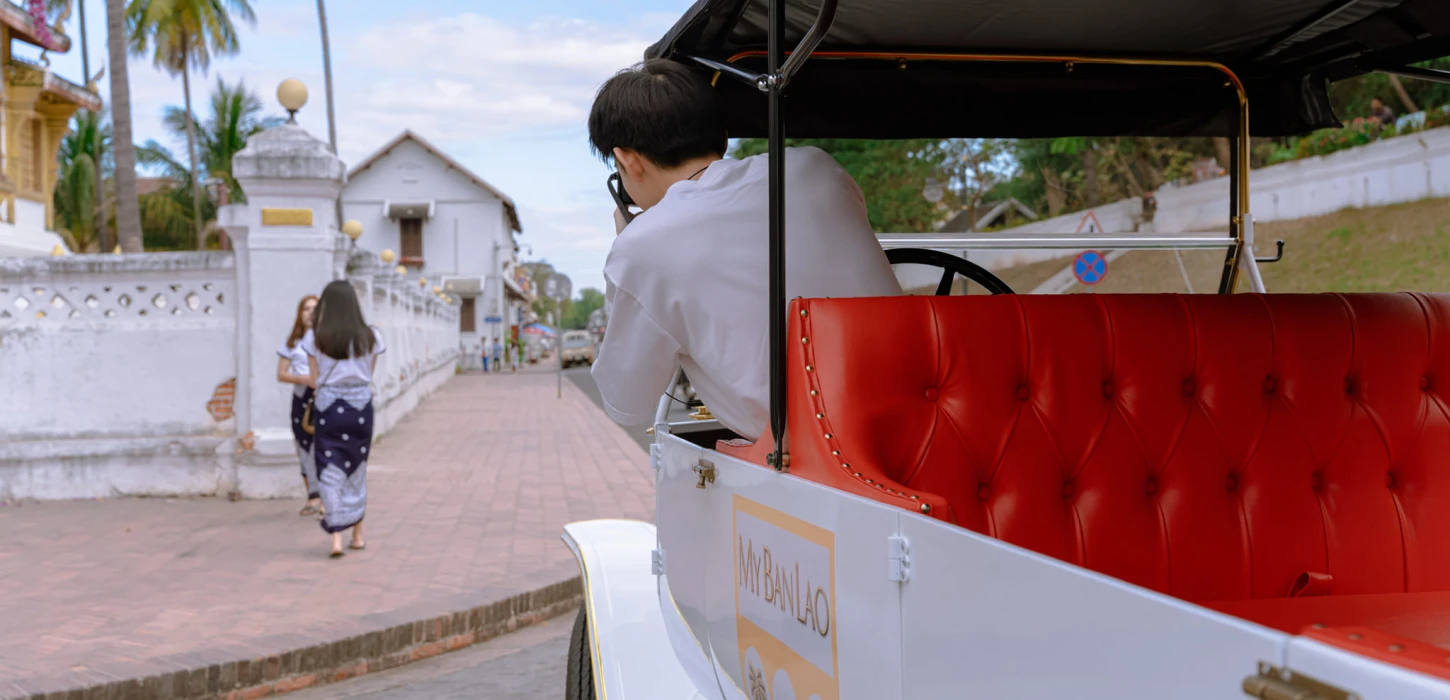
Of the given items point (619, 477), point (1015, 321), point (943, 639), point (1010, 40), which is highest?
point (1010, 40)

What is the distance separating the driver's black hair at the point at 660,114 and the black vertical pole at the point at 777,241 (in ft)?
1.81

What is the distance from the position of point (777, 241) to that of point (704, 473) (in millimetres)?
585

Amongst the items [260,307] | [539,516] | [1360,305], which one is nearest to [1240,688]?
[1360,305]

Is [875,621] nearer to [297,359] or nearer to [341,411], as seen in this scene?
[341,411]

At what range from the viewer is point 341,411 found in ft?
23.0

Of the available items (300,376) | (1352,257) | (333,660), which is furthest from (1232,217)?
(1352,257)

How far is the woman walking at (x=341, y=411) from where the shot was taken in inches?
272

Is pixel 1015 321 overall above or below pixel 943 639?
above

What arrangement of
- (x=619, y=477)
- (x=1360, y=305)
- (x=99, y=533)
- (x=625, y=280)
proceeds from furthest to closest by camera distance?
(x=619, y=477) → (x=99, y=533) → (x=1360, y=305) → (x=625, y=280)

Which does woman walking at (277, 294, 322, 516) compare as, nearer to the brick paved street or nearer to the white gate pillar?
the brick paved street

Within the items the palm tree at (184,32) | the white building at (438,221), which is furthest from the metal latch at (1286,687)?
the white building at (438,221)

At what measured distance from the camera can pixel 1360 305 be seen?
2477 mm

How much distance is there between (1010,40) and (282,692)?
12.3ft

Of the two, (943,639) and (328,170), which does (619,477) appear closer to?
(328,170)
